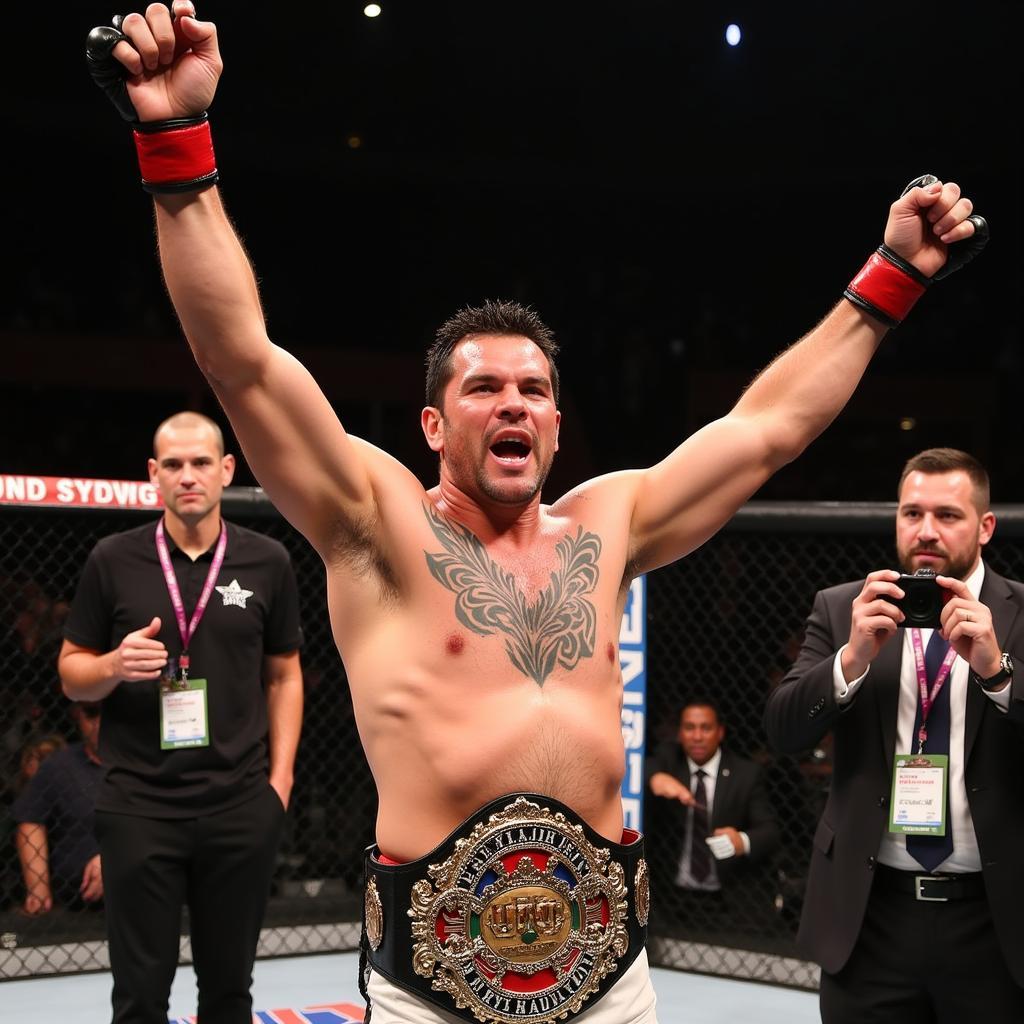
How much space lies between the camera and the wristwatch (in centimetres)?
236

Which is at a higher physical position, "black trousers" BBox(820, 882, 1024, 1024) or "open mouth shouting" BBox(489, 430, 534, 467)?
"open mouth shouting" BBox(489, 430, 534, 467)

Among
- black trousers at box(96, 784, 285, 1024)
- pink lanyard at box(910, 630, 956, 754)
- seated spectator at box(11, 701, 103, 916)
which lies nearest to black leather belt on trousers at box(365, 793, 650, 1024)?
pink lanyard at box(910, 630, 956, 754)

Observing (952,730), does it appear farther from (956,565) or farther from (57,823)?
(57,823)

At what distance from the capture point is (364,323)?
8766mm

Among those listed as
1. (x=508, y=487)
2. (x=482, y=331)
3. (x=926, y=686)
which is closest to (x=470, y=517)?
(x=508, y=487)

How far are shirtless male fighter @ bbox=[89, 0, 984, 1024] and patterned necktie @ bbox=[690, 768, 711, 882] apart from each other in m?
2.62

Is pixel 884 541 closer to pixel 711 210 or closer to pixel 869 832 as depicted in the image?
pixel 869 832

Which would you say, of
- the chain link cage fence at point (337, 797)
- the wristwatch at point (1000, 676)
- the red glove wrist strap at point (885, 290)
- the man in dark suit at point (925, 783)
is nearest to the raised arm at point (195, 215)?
the red glove wrist strap at point (885, 290)

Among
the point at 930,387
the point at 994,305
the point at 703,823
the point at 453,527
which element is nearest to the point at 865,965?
the point at 453,527

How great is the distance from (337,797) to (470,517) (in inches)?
133

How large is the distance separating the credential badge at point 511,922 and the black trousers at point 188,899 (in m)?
1.48

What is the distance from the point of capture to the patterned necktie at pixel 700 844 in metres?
4.23

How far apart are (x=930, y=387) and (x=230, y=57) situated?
4749 mm

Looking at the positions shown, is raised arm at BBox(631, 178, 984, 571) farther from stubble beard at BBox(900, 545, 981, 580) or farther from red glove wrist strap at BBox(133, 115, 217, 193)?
stubble beard at BBox(900, 545, 981, 580)
